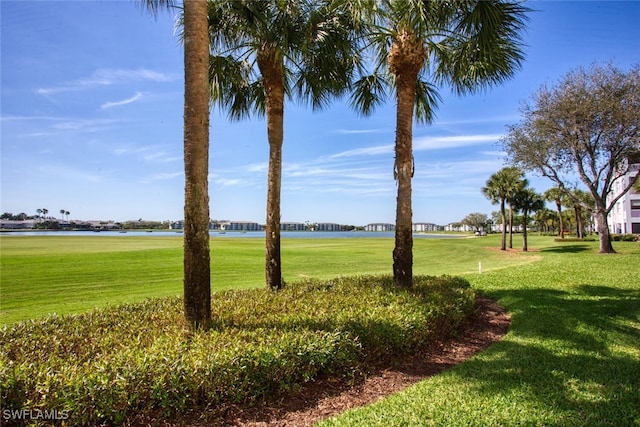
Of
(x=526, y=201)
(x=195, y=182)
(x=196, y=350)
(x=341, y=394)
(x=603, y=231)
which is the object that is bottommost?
(x=341, y=394)

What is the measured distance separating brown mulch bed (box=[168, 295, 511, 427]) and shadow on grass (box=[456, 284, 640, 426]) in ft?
1.45

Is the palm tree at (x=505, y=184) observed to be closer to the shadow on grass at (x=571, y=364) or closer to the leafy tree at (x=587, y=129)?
the leafy tree at (x=587, y=129)

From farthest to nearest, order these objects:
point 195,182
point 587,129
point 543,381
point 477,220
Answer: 1. point 477,220
2. point 587,129
3. point 195,182
4. point 543,381

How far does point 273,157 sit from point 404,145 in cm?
323

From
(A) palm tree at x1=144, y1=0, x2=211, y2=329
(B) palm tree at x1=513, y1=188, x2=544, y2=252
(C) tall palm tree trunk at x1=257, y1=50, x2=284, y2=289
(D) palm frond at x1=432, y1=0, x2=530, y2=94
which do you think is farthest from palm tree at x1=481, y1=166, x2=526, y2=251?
(A) palm tree at x1=144, y1=0, x2=211, y2=329

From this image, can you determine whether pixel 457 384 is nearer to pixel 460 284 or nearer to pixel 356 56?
pixel 460 284

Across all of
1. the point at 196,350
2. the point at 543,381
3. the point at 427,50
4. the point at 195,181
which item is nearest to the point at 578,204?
the point at 427,50

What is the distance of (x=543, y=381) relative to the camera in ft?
14.6

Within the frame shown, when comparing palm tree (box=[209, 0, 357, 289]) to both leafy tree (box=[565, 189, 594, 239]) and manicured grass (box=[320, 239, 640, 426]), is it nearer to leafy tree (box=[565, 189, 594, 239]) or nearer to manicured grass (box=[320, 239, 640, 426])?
manicured grass (box=[320, 239, 640, 426])

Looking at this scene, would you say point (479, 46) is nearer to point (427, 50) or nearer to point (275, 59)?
point (427, 50)

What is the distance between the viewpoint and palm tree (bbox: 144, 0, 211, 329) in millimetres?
5184

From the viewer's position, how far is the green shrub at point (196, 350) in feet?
10.5

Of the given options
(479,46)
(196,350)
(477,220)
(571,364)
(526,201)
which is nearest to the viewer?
(196,350)

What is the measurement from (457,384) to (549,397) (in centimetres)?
96
